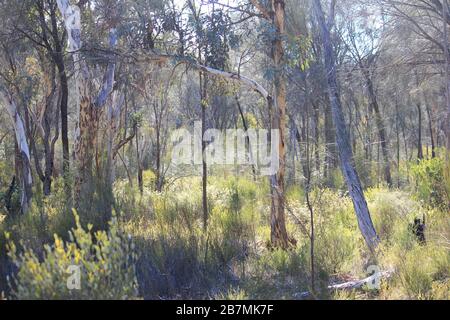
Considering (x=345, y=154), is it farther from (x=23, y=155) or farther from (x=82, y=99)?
(x=23, y=155)

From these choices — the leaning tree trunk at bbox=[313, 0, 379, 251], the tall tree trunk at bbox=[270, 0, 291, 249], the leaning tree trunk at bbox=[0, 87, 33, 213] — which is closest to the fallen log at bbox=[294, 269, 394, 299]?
the leaning tree trunk at bbox=[313, 0, 379, 251]

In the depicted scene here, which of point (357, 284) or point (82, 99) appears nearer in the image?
point (357, 284)

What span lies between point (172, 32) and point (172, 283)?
4.49 metres

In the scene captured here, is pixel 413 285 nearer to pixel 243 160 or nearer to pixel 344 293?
pixel 344 293

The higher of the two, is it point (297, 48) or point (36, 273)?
point (297, 48)

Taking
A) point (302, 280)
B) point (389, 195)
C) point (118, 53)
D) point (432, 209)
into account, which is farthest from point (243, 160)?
point (302, 280)

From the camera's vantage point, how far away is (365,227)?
7496 millimetres

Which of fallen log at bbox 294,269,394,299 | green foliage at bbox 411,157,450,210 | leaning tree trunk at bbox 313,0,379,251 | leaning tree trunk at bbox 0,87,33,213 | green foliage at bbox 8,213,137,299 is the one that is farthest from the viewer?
leaning tree trunk at bbox 0,87,33,213

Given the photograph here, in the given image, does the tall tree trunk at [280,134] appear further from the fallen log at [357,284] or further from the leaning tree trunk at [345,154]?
the fallen log at [357,284]

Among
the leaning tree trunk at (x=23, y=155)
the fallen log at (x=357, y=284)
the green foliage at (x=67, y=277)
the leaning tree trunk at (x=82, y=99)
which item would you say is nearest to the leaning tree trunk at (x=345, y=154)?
the fallen log at (x=357, y=284)

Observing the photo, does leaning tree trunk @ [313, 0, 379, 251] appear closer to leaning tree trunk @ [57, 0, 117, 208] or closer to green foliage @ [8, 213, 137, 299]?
green foliage @ [8, 213, 137, 299]

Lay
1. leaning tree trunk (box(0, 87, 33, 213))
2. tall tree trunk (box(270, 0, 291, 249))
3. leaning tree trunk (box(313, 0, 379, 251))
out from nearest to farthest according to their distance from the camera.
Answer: leaning tree trunk (box(313, 0, 379, 251)), tall tree trunk (box(270, 0, 291, 249)), leaning tree trunk (box(0, 87, 33, 213))

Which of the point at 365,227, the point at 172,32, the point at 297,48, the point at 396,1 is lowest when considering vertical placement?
the point at 365,227

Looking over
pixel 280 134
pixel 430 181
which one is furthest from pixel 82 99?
pixel 430 181
